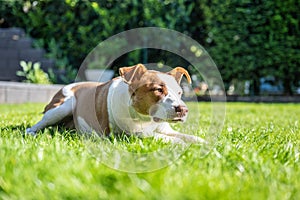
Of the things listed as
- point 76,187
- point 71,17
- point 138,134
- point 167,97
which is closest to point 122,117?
point 138,134

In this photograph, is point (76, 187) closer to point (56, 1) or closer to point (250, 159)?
point (250, 159)

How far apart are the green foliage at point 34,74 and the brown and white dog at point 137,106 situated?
16.6ft

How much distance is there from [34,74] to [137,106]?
243 inches

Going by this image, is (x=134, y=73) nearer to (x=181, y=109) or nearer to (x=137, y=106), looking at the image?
(x=137, y=106)

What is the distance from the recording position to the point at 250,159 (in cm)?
190

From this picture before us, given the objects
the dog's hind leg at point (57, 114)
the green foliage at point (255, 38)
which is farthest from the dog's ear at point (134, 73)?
the green foliage at point (255, 38)

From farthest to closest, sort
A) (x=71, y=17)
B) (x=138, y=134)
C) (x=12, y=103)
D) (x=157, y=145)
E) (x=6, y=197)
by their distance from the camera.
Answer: (x=71, y=17)
(x=12, y=103)
(x=138, y=134)
(x=157, y=145)
(x=6, y=197)

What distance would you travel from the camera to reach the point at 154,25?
9.20 meters

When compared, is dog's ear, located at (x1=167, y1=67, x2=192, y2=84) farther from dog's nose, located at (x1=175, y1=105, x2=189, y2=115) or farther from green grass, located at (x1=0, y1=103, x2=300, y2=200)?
green grass, located at (x1=0, y1=103, x2=300, y2=200)

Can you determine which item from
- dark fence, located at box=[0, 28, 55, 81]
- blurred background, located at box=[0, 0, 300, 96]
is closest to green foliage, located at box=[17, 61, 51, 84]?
blurred background, located at box=[0, 0, 300, 96]

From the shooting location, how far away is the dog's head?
2.45 m

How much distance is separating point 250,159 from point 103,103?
1.25 metres

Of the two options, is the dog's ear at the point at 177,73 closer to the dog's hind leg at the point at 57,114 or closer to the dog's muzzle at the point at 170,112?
the dog's muzzle at the point at 170,112

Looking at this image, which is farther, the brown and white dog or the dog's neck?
the dog's neck
